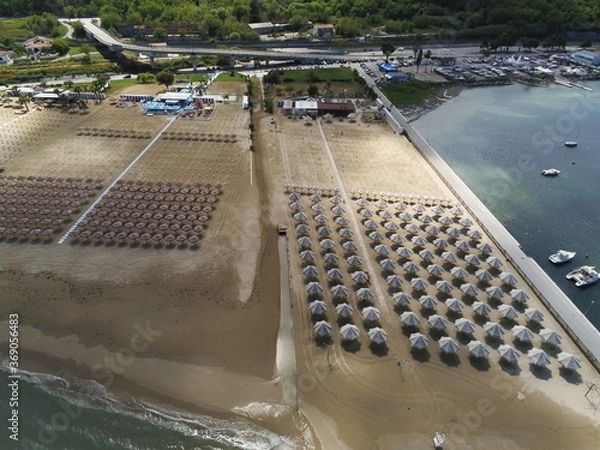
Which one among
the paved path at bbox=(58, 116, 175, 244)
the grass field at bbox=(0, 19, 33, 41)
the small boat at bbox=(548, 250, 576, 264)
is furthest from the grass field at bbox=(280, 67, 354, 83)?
the grass field at bbox=(0, 19, 33, 41)

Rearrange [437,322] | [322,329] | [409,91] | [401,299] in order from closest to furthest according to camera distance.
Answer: [322,329] → [437,322] → [401,299] → [409,91]

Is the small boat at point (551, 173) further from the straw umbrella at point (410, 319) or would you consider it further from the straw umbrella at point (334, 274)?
the straw umbrella at point (334, 274)

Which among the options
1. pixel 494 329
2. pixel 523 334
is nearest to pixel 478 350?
pixel 494 329

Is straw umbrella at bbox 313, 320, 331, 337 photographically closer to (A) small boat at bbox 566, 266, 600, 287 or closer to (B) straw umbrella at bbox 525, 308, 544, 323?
(B) straw umbrella at bbox 525, 308, 544, 323

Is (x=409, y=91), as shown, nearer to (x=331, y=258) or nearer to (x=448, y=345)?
(x=331, y=258)

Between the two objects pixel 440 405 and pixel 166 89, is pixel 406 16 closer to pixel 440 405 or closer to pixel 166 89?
pixel 166 89

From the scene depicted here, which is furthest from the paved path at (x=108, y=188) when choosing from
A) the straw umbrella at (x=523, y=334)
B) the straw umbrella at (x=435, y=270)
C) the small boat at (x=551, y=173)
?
the small boat at (x=551, y=173)
